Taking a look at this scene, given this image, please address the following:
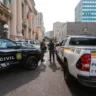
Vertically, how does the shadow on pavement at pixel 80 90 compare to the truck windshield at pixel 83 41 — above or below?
below

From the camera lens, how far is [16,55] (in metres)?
8.44

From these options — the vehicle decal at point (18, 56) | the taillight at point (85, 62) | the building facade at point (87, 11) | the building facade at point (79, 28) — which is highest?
the building facade at point (87, 11)

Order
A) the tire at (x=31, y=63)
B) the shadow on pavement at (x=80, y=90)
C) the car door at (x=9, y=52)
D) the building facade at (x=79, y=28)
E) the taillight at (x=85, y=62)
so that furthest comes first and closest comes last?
the building facade at (x=79, y=28)
the tire at (x=31, y=63)
the car door at (x=9, y=52)
the shadow on pavement at (x=80, y=90)
the taillight at (x=85, y=62)

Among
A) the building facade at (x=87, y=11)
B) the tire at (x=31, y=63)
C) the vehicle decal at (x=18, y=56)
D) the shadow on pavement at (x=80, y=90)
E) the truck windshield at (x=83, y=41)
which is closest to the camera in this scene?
the shadow on pavement at (x=80, y=90)

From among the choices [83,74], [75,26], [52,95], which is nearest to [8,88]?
[52,95]

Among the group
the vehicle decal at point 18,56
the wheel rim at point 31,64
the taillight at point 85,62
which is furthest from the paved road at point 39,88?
the wheel rim at point 31,64

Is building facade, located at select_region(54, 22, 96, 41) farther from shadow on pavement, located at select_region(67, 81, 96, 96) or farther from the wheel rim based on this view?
shadow on pavement, located at select_region(67, 81, 96, 96)

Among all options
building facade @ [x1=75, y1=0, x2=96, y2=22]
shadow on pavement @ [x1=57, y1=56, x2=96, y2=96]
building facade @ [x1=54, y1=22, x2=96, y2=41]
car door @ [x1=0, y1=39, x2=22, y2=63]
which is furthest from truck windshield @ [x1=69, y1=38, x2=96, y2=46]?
building facade @ [x1=75, y1=0, x2=96, y2=22]

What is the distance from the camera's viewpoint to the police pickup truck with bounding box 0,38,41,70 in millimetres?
7785

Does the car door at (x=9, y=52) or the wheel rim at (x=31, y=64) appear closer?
the car door at (x=9, y=52)

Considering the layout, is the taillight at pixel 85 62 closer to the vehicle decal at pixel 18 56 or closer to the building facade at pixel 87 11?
the vehicle decal at pixel 18 56

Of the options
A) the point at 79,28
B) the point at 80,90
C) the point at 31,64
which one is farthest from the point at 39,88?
the point at 79,28

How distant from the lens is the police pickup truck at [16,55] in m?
7.79

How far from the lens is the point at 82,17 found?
97938mm
